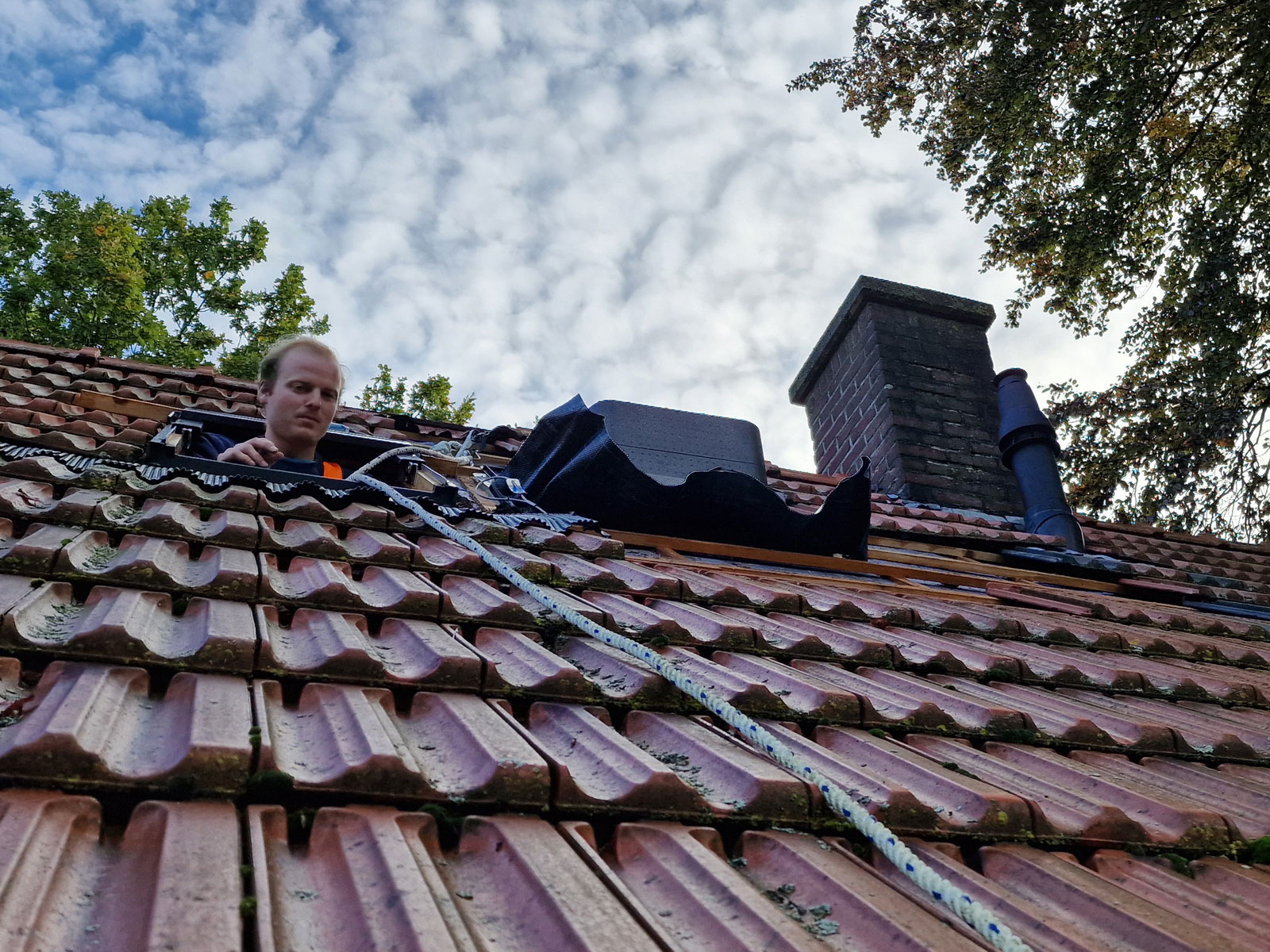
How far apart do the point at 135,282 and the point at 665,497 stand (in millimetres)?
17073

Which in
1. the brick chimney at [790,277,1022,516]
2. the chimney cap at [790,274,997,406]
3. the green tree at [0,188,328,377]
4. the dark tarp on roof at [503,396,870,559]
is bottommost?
the dark tarp on roof at [503,396,870,559]

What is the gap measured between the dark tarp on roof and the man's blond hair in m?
0.79

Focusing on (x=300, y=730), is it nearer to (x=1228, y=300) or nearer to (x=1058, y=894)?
(x=1058, y=894)

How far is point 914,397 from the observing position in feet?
22.2

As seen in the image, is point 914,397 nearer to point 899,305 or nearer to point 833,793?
point 899,305

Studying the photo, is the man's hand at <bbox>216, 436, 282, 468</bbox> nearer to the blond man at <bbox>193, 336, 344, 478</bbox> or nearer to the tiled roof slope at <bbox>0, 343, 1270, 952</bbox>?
the blond man at <bbox>193, 336, 344, 478</bbox>

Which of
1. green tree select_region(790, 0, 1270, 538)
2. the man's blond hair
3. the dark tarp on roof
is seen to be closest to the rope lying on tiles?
the dark tarp on roof

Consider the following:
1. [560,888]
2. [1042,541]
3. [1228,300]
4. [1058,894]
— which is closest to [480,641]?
[560,888]

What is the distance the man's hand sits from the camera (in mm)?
2674

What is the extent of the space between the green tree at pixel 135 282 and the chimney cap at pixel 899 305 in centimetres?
1247

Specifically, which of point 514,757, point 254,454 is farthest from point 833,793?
point 254,454

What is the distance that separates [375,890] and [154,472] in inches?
76.6

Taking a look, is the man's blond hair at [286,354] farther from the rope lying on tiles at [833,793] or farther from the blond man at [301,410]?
the rope lying on tiles at [833,793]

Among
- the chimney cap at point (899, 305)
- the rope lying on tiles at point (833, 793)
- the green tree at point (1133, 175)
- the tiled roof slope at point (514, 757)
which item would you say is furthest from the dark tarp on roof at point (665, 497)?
the green tree at point (1133, 175)
